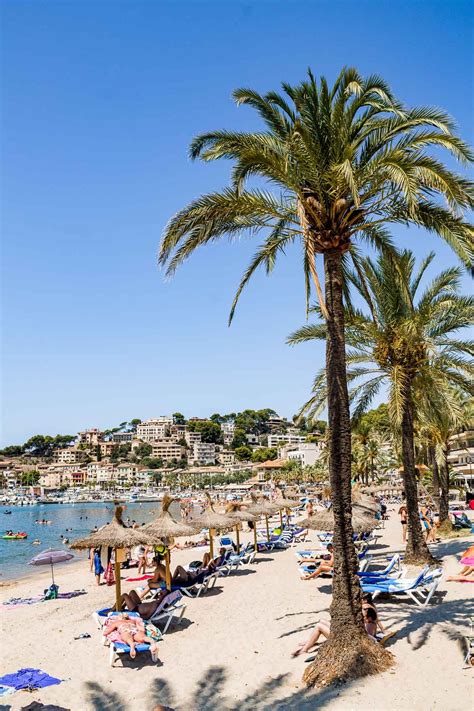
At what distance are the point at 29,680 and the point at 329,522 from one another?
7672 mm

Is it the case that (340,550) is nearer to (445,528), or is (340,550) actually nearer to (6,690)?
(6,690)

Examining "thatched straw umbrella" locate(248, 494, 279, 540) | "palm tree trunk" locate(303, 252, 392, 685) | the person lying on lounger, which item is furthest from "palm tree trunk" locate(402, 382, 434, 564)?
"thatched straw umbrella" locate(248, 494, 279, 540)

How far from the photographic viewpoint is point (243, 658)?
8.28 m

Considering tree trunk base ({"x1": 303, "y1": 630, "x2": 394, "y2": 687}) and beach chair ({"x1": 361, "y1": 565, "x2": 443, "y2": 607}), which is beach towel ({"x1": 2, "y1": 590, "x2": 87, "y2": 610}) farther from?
tree trunk base ({"x1": 303, "y1": 630, "x2": 394, "y2": 687})

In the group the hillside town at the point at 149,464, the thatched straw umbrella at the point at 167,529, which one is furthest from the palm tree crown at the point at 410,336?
the hillside town at the point at 149,464

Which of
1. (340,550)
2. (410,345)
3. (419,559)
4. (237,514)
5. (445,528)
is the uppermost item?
(410,345)

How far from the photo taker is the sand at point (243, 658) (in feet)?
21.5

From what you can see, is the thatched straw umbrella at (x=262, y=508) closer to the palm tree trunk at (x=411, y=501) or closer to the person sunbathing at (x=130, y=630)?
the palm tree trunk at (x=411, y=501)

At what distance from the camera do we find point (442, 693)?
→ 6270mm

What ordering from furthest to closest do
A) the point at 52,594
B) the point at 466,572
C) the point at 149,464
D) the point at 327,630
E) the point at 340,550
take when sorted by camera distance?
the point at 149,464, the point at 52,594, the point at 466,572, the point at 327,630, the point at 340,550

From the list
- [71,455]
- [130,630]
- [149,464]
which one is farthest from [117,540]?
[71,455]

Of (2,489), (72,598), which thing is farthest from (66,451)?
(72,598)

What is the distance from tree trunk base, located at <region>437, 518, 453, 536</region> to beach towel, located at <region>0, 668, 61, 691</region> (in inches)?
682

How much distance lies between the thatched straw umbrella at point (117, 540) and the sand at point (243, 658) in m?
1.25
